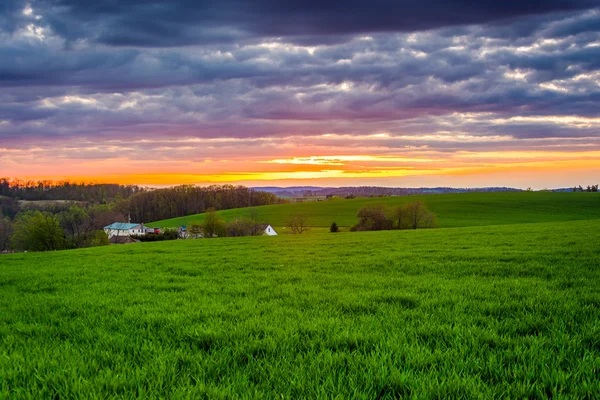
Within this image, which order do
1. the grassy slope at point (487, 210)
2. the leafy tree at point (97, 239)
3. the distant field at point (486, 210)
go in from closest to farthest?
the leafy tree at point (97, 239), the distant field at point (486, 210), the grassy slope at point (487, 210)

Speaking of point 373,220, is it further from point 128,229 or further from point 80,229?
point 128,229

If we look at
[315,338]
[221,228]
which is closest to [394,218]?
[221,228]

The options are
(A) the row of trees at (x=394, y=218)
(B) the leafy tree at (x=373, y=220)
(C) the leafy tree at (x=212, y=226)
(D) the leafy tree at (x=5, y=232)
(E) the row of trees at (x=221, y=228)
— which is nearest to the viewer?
(B) the leafy tree at (x=373, y=220)

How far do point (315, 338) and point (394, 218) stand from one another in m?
68.2

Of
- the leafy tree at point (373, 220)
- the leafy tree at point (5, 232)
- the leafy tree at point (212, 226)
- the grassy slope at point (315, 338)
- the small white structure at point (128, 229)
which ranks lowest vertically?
the small white structure at point (128, 229)

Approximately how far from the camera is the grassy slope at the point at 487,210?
82.5 metres

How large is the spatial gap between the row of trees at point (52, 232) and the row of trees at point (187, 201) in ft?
235

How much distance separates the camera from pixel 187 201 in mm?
168375

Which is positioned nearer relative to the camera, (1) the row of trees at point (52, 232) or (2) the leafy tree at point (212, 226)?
(1) the row of trees at point (52, 232)

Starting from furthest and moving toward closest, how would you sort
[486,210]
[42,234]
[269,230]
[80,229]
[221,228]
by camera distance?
[486,210] → [269,230] → [221,228] → [80,229] → [42,234]

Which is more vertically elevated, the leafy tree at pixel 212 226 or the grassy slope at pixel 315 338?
the grassy slope at pixel 315 338

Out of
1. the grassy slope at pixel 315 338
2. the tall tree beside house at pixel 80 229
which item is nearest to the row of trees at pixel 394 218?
the tall tree beside house at pixel 80 229

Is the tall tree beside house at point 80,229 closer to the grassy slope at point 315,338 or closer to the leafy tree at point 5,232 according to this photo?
the leafy tree at point 5,232

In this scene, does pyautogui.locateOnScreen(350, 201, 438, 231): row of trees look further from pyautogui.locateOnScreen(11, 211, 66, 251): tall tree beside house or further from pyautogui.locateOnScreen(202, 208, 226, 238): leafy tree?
pyautogui.locateOnScreen(11, 211, 66, 251): tall tree beside house
